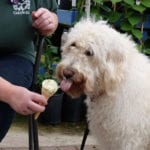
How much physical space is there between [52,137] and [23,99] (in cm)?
→ 253

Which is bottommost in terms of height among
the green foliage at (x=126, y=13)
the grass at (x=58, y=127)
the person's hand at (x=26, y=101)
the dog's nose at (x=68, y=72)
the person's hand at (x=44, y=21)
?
the grass at (x=58, y=127)

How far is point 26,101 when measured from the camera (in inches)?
75.1

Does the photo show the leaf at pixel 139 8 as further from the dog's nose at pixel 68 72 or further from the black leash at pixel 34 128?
the dog's nose at pixel 68 72

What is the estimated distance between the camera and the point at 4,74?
8.16 ft

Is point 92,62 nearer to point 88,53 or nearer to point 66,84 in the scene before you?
point 88,53

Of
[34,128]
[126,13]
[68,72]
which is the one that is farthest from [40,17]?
[126,13]

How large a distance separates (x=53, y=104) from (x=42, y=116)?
21 cm

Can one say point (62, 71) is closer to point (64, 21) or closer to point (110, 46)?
point (110, 46)

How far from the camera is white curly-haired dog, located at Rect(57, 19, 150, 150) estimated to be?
2.62 metres

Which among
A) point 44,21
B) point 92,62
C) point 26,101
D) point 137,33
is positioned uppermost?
point 44,21

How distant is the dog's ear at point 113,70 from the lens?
8.59 ft

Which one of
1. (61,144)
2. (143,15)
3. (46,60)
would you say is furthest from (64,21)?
(61,144)

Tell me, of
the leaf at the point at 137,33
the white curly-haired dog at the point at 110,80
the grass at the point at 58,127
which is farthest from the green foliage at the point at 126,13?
the white curly-haired dog at the point at 110,80

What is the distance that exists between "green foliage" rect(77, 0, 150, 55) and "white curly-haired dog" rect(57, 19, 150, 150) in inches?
65.8
